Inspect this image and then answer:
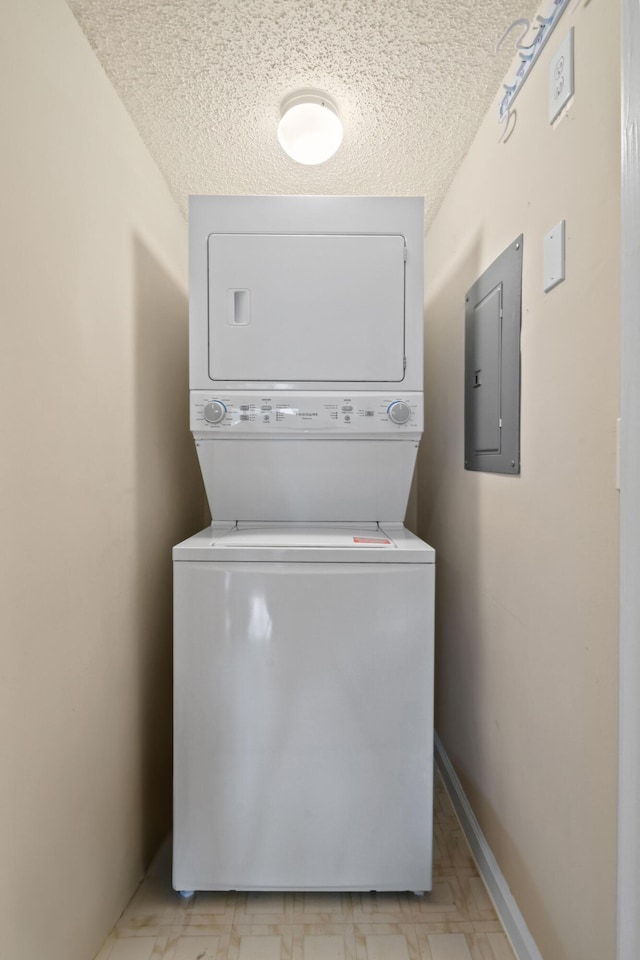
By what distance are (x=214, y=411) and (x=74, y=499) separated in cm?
60

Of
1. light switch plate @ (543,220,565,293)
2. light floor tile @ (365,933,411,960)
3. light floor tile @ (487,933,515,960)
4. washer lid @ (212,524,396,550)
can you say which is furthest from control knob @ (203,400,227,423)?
light floor tile @ (487,933,515,960)

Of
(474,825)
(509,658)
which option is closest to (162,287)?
(509,658)

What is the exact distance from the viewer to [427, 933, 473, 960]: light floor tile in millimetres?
1455

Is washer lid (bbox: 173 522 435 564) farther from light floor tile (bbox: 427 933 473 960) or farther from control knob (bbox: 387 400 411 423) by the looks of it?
light floor tile (bbox: 427 933 473 960)

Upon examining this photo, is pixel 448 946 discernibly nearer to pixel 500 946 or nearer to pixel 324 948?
pixel 500 946

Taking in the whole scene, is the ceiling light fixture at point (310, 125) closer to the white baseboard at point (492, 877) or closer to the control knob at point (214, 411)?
the control knob at point (214, 411)

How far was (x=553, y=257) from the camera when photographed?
50.5 inches

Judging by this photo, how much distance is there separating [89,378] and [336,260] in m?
0.92

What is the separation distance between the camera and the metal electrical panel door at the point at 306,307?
1.84 m

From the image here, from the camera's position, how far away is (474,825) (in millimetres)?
1860

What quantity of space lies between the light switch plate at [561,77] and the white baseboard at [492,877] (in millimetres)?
2052

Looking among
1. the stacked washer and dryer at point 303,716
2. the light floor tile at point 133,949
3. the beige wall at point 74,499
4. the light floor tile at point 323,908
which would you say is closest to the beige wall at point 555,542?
the stacked washer and dryer at point 303,716

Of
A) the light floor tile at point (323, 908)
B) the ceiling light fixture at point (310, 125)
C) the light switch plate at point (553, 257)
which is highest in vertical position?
the ceiling light fixture at point (310, 125)

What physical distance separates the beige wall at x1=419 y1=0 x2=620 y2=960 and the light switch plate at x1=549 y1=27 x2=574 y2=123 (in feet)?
0.12
